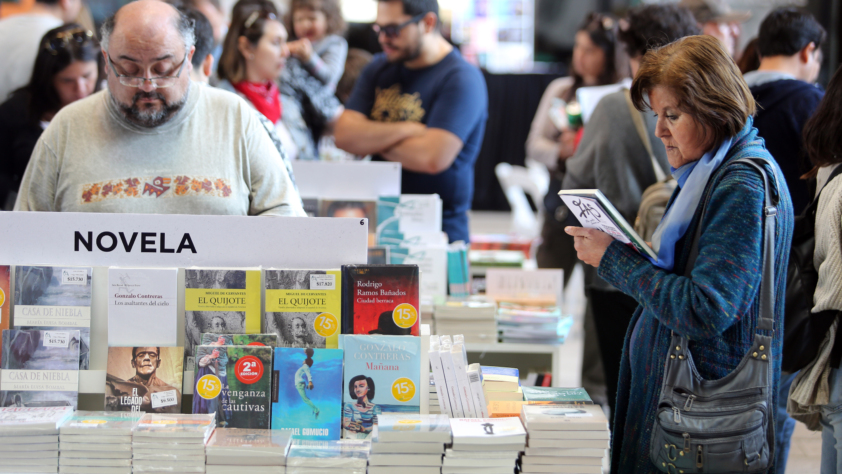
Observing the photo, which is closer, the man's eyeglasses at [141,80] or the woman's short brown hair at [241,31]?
the man's eyeglasses at [141,80]

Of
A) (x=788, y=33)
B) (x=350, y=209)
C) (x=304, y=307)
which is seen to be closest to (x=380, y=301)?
(x=304, y=307)

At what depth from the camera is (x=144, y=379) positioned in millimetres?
1354

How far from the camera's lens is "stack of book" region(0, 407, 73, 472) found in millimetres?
1229

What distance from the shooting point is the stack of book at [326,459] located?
47.6 inches

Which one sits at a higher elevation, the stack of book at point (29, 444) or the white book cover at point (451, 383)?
the white book cover at point (451, 383)

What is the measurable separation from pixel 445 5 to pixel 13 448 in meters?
9.90

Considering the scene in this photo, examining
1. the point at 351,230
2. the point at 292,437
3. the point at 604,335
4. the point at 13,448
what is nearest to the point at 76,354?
the point at 13,448

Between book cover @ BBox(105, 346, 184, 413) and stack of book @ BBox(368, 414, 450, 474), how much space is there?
434 mm

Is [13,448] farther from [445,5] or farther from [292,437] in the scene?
[445,5]

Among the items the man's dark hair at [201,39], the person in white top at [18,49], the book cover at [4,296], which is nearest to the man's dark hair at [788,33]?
the man's dark hair at [201,39]

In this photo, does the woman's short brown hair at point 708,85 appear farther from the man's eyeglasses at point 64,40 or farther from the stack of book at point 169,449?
the man's eyeglasses at point 64,40

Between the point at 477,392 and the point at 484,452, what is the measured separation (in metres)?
0.15

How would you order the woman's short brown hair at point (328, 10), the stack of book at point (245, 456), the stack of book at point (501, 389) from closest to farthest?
1. the stack of book at point (245, 456)
2. the stack of book at point (501, 389)
3. the woman's short brown hair at point (328, 10)

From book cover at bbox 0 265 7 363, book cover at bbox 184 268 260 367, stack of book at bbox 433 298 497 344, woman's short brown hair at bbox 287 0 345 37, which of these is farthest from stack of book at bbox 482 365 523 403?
woman's short brown hair at bbox 287 0 345 37
